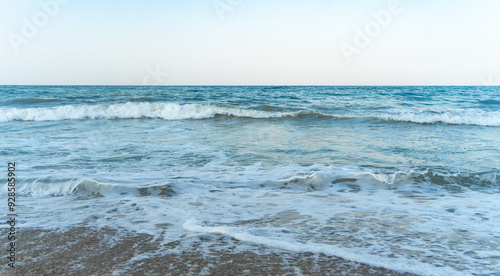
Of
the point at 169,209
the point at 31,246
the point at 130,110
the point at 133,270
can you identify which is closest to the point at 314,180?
the point at 169,209

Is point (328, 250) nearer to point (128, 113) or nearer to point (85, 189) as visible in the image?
point (85, 189)

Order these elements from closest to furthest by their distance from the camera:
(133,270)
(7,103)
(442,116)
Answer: (133,270), (442,116), (7,103)

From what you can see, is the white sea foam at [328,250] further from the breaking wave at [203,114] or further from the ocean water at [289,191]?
the breaking wave at [203,114]

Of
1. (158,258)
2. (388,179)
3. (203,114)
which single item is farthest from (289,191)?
(203,114)

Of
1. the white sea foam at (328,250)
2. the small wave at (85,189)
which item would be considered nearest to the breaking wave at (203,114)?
the small wave at (85,189)

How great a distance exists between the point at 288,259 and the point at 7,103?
2361cm

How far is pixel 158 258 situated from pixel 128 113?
49.1ft

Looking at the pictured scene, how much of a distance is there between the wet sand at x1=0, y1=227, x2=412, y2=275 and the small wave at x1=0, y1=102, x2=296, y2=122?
12993 millimetres

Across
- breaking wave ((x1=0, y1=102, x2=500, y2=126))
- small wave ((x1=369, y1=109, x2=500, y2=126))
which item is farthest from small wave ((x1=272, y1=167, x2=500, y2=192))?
small wave ((x1=369, y1=109, x2=500, y2=126))

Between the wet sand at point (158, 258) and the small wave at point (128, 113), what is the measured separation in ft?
42.6

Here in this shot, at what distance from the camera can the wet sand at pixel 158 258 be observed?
93.9 inches

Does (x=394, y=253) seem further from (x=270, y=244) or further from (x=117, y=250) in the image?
(x=117, y=250)

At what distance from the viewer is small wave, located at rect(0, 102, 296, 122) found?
15284 millimetres

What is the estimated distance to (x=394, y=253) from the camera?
8.82 ft
